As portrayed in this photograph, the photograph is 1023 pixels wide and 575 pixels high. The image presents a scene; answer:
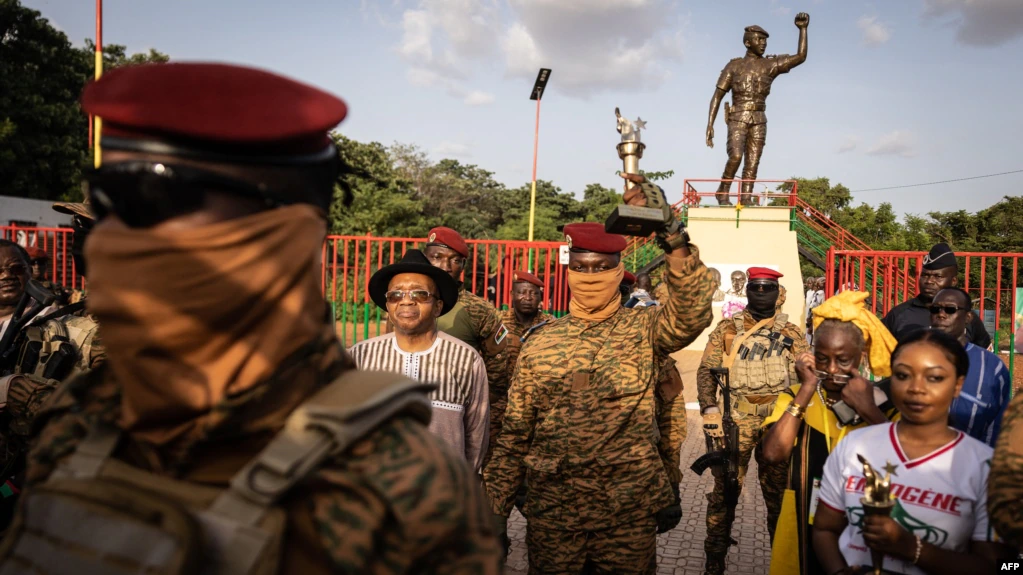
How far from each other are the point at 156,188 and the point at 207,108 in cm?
15

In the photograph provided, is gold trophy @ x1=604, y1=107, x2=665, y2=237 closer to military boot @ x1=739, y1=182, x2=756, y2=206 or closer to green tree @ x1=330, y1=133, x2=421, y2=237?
military boot @ x1=739, y1=182, x2=756, y2=206

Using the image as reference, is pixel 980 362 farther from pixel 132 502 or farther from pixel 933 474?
pixel 132 502

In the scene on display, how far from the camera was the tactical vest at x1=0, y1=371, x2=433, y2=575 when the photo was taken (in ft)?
3.51

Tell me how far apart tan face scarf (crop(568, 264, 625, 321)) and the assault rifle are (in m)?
1.72

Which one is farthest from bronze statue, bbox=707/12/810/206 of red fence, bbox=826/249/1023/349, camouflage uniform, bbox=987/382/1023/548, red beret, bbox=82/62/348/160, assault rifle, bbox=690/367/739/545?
red beret, bbox=82/62/348/160

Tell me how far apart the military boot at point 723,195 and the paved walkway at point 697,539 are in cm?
1119

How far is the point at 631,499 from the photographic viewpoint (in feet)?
12.4

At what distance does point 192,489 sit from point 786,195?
1723cm

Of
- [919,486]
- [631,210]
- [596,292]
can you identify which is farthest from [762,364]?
[631,210]

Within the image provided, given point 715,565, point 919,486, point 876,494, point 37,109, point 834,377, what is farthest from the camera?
point 37,109

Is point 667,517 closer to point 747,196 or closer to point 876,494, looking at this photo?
point 876,494

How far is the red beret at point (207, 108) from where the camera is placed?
1.18 meters

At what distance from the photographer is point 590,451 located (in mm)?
3816

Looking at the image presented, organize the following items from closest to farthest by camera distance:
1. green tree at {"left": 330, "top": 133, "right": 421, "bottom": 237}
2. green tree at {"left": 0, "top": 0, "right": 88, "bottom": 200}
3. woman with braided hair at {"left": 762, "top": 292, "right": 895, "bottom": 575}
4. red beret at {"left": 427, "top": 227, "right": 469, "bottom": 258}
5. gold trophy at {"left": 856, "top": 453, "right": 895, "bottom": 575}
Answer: gold trophy at {"left": 856, "top": 453, "right": 895, "bottom": 575} → woman with braided hair at {"left": 762, "top": 292, "right": 895, "bottom": 575} → red beret at {"left": 427, "top": 227, "right": 469, "bottom": 258} → green tree at {"left": 0, "top": 0, "right": 88, "bottom": 200} → green tree at {"left": 330, "top": 133, "right": 421, "bottom": 237}
